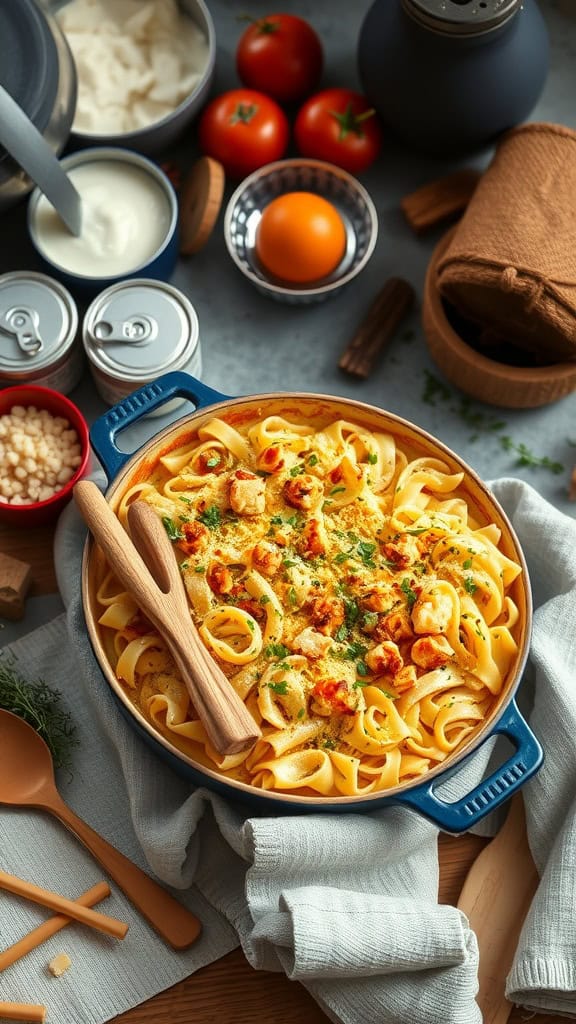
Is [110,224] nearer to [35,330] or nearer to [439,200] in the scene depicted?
[35,330]

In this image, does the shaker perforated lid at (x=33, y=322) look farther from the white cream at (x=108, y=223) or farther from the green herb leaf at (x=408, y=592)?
the green herb leaf at (x=408, y=592)

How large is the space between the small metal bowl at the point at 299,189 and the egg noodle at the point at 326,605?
97 centimetres

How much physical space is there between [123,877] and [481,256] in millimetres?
2336

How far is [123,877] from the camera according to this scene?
10.6ft

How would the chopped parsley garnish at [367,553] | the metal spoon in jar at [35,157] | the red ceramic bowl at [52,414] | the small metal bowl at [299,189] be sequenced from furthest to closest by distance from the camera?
the small metal bowl at [299,189] < the red ceramic bowl at [52,414] < the metal spoon in jar at [35,157] < the chopped parsley garnish at [367,553]

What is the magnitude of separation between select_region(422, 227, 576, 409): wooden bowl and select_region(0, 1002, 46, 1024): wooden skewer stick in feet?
8.25

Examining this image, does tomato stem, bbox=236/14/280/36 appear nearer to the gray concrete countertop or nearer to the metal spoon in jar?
the gray concrete countertop

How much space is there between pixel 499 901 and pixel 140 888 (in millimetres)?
1090

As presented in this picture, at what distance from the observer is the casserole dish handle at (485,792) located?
2.92m

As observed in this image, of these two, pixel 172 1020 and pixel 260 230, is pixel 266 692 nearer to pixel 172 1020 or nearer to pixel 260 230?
pixel 172 1020

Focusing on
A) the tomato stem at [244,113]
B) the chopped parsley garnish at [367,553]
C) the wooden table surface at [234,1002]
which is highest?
the tomato stem at [244,113]

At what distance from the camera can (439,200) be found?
14.1 ft

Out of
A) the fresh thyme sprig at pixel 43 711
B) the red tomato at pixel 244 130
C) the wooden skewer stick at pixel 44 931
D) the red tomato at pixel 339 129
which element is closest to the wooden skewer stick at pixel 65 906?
the wooden skewer stick at pixel 44 931

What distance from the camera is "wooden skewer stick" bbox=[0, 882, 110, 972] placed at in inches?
124
